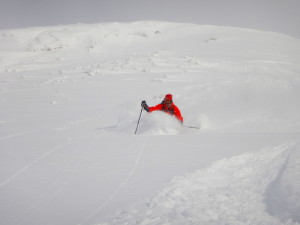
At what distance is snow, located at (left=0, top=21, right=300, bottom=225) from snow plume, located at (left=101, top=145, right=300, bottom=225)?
0.04 ft

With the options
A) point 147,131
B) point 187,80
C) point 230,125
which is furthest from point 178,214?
point 187,80

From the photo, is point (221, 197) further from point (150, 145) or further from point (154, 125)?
point (154, 125)

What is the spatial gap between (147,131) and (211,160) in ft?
10.6

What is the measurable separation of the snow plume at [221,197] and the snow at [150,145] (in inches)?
0.5

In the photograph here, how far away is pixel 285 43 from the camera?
30125mm

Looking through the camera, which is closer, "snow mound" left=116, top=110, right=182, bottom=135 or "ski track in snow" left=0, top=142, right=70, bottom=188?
"ski track in snow" left=0, top=142, right=70, bottom=188

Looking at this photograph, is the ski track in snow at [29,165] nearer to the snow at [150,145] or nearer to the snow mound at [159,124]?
the snow at [150,145]

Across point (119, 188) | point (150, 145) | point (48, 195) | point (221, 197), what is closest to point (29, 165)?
point (48, 195)

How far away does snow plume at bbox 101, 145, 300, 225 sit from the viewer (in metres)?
2.78

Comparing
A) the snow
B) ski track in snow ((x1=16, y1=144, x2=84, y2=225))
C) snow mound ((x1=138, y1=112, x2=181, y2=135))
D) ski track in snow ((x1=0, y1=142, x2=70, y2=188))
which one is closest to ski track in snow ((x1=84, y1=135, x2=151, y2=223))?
the snow

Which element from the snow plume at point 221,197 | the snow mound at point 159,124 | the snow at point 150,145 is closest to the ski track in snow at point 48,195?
→ the snow at point 150,145

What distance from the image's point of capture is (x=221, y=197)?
3.20 meters

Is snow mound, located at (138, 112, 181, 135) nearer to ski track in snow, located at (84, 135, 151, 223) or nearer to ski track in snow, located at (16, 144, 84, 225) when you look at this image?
ski track in snow, located at (84, 135, 151, 223)

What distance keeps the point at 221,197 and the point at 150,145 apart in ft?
9.10
